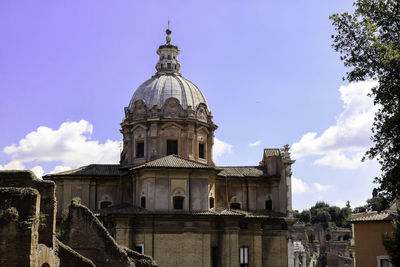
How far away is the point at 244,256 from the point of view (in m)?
40.1

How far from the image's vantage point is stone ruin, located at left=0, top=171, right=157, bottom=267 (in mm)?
14211

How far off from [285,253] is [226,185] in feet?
24.4

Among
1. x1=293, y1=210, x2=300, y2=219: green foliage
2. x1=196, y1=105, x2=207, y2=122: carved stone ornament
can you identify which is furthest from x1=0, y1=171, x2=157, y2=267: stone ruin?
x1=293, y1=210, x2=300, y2=219: green foliage

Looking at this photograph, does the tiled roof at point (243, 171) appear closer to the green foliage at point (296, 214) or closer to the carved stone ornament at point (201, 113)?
the carved stone ornament at point (201, 113)

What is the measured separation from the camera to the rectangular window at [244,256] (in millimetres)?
39781

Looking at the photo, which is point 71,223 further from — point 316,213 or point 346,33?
point 316,213

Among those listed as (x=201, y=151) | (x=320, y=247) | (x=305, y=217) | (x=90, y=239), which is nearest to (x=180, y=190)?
(x=201, y=151)

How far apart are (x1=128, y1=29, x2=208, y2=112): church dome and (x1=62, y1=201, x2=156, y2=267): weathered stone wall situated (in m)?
22.1

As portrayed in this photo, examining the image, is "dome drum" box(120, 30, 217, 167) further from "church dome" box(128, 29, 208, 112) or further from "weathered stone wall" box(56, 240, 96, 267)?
"weathered stone wall" box(56, 240, 96, 267)

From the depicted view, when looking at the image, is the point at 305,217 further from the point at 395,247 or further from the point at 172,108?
the point at 395,247

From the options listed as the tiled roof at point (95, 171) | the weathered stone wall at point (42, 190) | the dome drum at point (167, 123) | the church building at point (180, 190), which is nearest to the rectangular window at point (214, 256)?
the church building at point (180, 190)

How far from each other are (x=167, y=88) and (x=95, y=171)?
9445mm

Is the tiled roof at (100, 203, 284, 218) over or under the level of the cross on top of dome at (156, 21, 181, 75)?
under

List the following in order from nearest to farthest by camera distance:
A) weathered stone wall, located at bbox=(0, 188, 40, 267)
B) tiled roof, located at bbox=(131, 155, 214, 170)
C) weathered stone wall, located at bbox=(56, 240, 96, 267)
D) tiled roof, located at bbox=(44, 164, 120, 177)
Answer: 1. weathered stone wall, located at bbox=(0, 188, 40, 267)
2. weathered stone wall, located at bbox=(56, 240, 96, 267)
3. tiled roof, located at bbox=(131, 155, 214, 170)
4. tiled roof, located at bbox=(44, 164, 120, 177)
